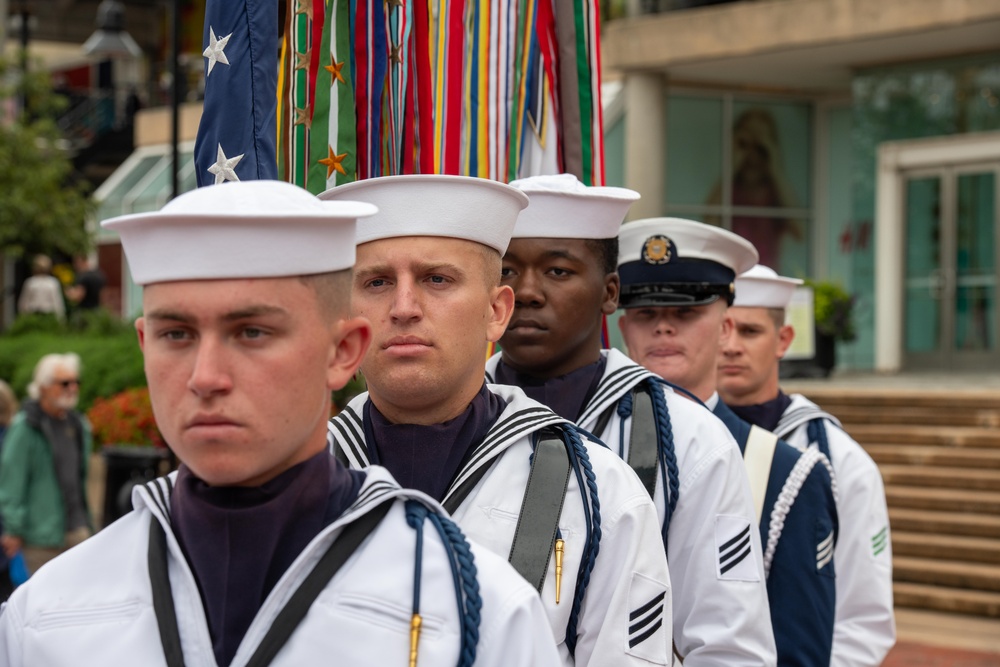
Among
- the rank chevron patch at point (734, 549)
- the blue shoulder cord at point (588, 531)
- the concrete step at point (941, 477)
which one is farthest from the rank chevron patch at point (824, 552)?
the concrete step at point (941, 477)

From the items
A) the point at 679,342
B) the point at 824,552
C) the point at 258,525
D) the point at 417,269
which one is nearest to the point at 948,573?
the point at 824,552

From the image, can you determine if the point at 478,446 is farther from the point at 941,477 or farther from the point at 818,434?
the point at 941,477

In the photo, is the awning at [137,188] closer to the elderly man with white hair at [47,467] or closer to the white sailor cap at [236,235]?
the elderly man with white hair at [47,467]

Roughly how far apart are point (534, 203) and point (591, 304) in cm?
29

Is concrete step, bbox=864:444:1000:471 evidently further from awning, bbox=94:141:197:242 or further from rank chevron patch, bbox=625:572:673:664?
awning, bbox=94:141:197:242

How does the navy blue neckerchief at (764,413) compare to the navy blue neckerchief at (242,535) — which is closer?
the navy blue neckerchief at (242,535)

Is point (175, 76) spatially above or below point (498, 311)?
above

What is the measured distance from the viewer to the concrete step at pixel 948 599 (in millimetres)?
10627

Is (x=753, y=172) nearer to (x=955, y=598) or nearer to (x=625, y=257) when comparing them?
(x=955, y=598)

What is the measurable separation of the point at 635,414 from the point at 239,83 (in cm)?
123

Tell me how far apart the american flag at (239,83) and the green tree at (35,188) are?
62.0 ft

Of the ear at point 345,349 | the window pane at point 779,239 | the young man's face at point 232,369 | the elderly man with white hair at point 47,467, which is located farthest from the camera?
the window pane at point 779,239

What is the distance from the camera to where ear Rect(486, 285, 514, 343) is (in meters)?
3.07

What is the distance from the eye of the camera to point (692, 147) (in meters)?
22.5
